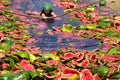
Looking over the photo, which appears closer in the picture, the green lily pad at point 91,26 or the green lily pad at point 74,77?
the green lily pad at point 74,77

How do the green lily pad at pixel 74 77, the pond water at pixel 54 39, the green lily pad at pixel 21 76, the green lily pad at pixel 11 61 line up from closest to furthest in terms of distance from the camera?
the green lily pad at pixel 21 76
the green lily pad at pixel 74 77
the green lily pad at pixel 11 61
the pond water at pixel 54 39

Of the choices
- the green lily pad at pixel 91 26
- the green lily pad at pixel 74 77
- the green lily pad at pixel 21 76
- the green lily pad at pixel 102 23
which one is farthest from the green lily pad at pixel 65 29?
the green lily pad at pixel 21 76

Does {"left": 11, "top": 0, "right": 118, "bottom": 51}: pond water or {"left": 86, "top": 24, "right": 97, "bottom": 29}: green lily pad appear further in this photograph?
{"left": 86, "top": 24, "right": 97, "bottom": 29}: green lily pad

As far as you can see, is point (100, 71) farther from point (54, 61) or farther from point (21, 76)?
point (21, 76)

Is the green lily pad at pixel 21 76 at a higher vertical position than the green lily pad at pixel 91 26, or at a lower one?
higher

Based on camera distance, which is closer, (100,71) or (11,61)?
(100,71)

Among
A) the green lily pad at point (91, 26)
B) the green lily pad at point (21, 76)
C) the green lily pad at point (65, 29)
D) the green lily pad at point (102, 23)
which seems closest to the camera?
the green lily pad at point (21, 76)

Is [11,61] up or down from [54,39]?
up

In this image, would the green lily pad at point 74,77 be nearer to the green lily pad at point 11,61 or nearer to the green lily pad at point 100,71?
the green lily pad at point 100,71

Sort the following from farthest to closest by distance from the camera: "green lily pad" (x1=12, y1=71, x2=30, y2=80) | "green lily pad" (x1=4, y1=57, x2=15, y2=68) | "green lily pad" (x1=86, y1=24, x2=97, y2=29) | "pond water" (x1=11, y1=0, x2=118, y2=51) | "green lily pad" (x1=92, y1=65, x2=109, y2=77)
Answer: "green lily pad" (x1=86, y1=24, x2=97, y2=29)
"pond water" (x1=11, y1=0, x2=118, y2=51)
"green lily pad" (x1=4, y1=57, x2=15, y2=68)
"green lily pad" (x1=92, y1=65, x2=109, y2=77)
"green lily pad" (x1=12, y1=71, x2=30, y2=80)

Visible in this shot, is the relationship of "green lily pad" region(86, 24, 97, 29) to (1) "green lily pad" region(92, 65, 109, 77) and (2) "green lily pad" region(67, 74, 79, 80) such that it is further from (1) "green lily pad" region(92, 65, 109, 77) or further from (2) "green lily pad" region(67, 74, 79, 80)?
(2) "green lily pad" region(67, 74, 79, 80)

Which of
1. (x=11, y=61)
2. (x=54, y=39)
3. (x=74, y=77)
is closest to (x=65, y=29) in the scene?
(x=54, y=39)

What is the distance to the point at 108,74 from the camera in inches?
191

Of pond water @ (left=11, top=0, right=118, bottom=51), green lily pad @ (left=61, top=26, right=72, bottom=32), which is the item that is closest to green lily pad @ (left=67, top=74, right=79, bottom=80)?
pond water @ (left=11, top=0, right=118, bottom=51)
